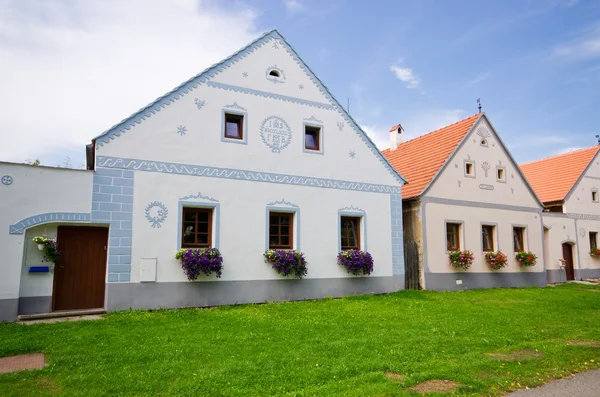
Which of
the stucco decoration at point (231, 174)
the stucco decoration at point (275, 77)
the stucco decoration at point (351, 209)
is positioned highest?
the stucco decoration at point (275, 77)

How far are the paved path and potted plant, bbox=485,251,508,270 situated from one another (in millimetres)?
11701

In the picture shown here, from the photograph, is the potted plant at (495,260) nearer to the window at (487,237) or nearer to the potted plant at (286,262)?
the window at (487,237)

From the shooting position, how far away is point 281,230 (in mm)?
Result: 12938

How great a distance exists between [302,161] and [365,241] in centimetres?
333

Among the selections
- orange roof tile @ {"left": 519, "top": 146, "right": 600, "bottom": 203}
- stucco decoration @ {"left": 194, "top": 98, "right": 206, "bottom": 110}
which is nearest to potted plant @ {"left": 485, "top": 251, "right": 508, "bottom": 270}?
orange roof tile @ {"left": 519, "top": 146, "right": 600, "bottom": 203}

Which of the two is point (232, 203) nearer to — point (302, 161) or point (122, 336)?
point (302, 161)

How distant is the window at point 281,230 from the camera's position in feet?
41.8

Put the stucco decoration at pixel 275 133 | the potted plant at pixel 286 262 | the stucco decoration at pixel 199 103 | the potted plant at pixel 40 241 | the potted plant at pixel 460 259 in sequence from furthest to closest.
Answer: the potted plant at pixel 460 259, the stucco decoration at pixel 275 133, the potted plant at pixel 286 262, the stucco decoration at pixel 199 103, the potted plant at pixel 40 241

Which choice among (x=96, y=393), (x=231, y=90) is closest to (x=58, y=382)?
(x=96, y=393)

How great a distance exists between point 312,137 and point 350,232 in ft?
10.9

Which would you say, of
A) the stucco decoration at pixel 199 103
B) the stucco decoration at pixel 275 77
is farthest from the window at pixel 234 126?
the stucco decoration at pixel 275 77

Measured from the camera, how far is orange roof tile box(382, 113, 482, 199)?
55.0 ft

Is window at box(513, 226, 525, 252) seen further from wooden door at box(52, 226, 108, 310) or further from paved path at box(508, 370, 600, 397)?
wooden door at box(52, 226, 108, 310)

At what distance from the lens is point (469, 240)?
17.0 meters
